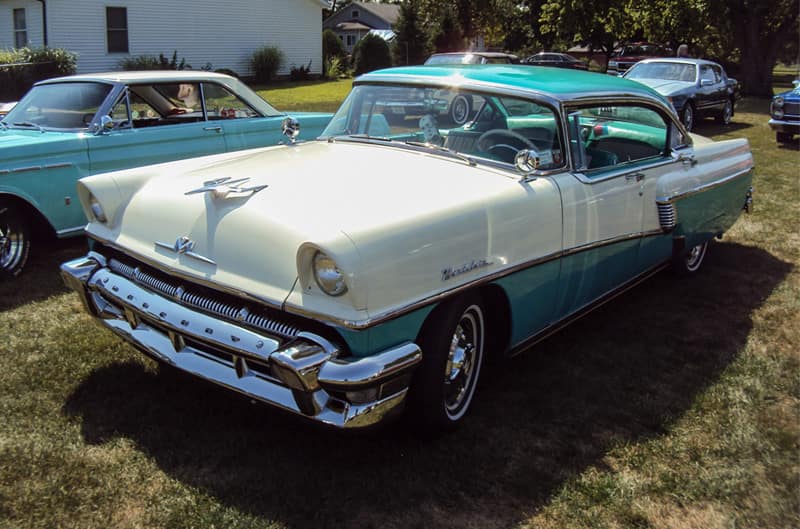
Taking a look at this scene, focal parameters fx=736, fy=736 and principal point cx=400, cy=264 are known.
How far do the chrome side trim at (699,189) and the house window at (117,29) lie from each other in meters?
20.1

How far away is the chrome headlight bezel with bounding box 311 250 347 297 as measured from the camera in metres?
2.60

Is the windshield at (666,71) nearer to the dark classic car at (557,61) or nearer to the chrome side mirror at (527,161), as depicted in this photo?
the chrome side mirror at (527,161)

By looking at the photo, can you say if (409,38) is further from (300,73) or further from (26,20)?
(26,20)

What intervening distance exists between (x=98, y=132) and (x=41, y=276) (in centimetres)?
117

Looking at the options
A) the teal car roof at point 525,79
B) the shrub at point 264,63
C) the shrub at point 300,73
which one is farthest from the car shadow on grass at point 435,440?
the shrub at point 300,73

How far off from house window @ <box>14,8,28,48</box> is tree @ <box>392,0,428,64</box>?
19770mm

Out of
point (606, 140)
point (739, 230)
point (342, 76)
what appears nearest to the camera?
point (606, 140)

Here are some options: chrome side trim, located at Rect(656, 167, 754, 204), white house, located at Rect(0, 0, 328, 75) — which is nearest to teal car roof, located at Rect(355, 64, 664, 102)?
chrome side trim, located at Rect(656, 167, 754, 204)

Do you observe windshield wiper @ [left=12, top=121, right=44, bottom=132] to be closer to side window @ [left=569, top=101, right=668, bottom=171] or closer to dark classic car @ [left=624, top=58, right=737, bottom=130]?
side window @ [left=569, top=101, right=668, bottom=171]

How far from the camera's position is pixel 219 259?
9.52 ft

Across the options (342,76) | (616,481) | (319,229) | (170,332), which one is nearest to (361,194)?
(319,229)

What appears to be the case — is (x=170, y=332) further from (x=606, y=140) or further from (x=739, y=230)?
(x=739, y=230)

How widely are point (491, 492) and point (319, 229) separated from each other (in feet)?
3.94

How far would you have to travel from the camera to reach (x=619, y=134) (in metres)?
4.71
